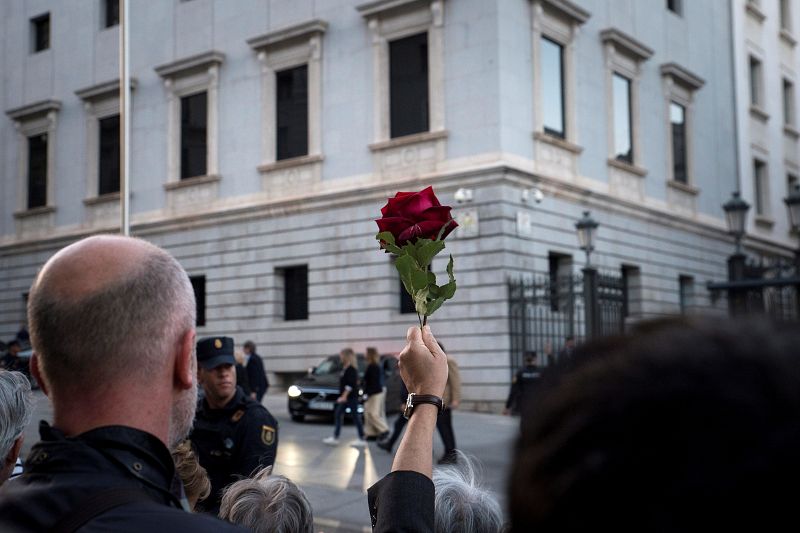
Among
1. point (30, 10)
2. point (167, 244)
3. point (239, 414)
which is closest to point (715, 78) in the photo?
point (167, 244)

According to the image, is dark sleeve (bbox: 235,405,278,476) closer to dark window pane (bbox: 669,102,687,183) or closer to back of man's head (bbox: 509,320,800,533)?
back of man's head (bbox: 509,320,800,533)

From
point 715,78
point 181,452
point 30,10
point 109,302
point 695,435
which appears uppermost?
point 30,10

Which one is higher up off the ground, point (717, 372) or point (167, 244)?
point (167, 244)

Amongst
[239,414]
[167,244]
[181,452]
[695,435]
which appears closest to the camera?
[695,435]

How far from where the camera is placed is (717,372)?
2.56 ft

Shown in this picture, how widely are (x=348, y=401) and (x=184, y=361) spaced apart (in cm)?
1462

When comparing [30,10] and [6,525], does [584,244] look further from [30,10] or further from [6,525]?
[30,10]

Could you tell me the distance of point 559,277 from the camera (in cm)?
2178

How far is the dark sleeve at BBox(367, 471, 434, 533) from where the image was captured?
1.99m

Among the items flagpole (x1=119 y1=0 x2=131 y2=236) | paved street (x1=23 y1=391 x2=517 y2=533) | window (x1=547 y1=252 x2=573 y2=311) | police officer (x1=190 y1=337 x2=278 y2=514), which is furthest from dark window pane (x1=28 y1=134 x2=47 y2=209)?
police officer (x1=190 y1=337 x2=278 y2=514)

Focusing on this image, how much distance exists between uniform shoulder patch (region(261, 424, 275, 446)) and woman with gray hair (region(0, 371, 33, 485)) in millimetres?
1708

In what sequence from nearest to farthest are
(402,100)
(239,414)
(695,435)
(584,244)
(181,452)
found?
(695,435) < (181,452) < (239,414) < (584,244) < (402,100)

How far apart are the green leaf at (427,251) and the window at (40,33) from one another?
32.7 meters

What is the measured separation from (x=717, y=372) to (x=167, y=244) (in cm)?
2807
